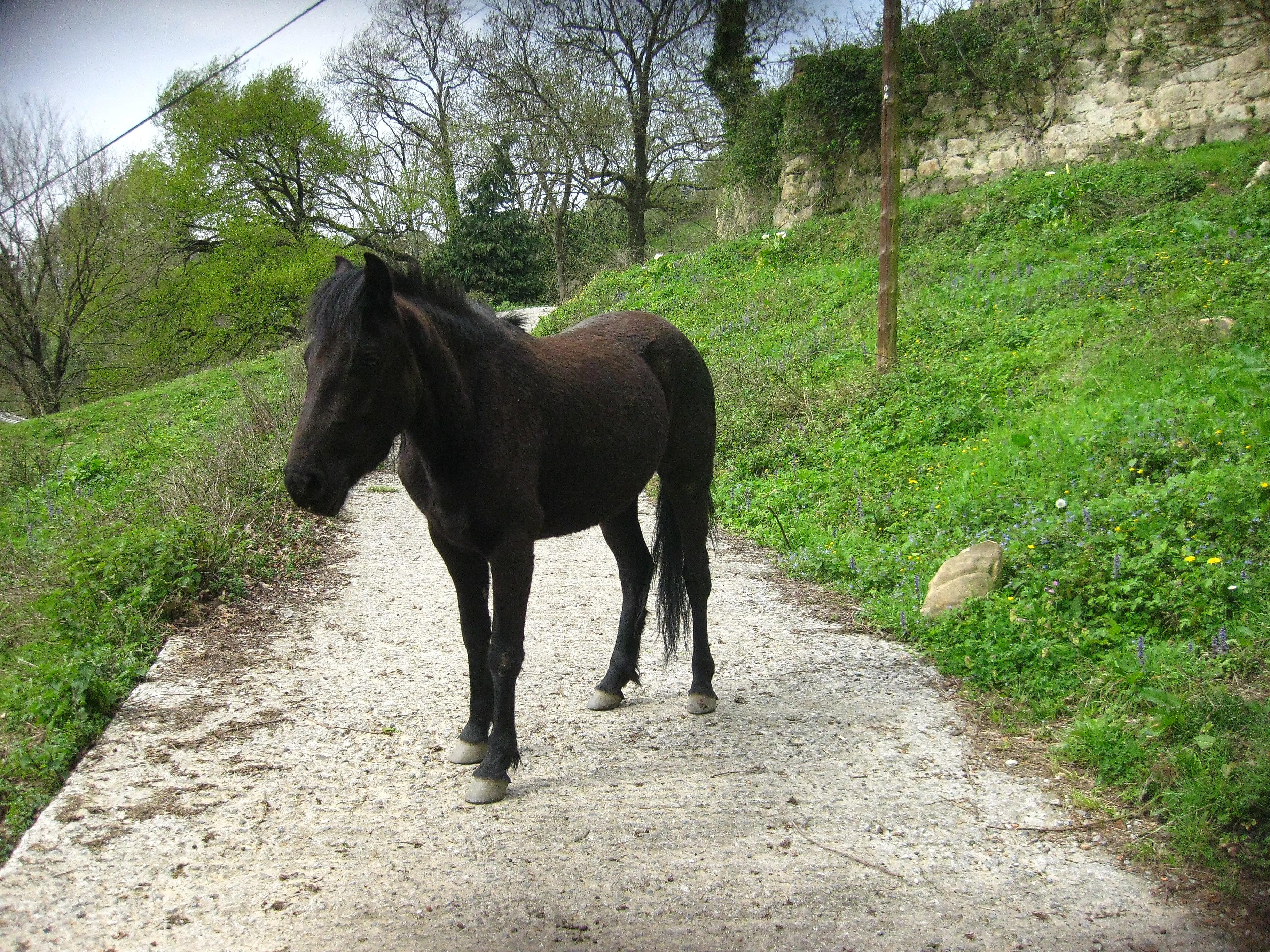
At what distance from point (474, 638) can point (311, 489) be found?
1105 mm

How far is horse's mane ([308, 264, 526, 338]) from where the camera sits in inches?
112

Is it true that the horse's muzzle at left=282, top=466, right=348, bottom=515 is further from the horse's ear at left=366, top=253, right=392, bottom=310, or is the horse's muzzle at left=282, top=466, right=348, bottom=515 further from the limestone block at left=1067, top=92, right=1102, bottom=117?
the limestone block at left=1067, top=92, right=1102, bottom=117

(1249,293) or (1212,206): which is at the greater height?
(1212,206)

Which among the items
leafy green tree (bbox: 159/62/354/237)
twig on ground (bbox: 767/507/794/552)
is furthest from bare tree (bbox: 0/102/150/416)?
twig on ground (bbox: 767/507/794/552)

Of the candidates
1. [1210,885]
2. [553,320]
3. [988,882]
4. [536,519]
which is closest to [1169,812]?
[1210,885]

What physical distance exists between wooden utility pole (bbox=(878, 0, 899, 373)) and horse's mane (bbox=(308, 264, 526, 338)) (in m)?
6.68

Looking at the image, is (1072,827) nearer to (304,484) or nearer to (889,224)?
(304,484)

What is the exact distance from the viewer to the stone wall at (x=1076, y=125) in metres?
12.8

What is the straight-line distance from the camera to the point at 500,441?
10.8 ft

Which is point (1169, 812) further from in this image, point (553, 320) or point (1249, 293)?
point (553, 320)

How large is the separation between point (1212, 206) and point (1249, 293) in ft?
11.5

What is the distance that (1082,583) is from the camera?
14.4 ft

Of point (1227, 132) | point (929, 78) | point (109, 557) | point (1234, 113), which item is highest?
point (929, 78)

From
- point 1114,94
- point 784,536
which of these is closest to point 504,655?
point 784,536
